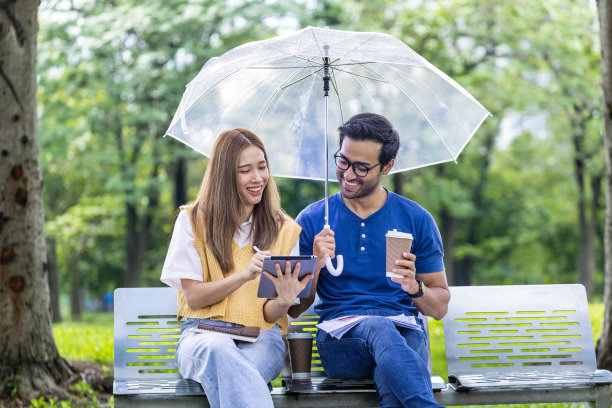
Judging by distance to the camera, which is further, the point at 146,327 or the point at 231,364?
the point at 146,327

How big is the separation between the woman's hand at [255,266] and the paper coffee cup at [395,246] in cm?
55

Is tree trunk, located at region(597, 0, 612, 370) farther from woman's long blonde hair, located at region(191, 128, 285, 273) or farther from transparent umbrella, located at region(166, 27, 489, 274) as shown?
woman's long blonde hair, located at region(191, 128, 285, 273)

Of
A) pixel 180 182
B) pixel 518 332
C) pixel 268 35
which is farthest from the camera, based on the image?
pixel 180 182

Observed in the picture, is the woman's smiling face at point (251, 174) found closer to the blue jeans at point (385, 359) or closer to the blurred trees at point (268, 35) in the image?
the blue jeans at point (385, 359)

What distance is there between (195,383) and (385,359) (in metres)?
0.94

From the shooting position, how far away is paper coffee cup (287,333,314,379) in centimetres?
390

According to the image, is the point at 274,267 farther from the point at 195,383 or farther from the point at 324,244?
the point at 195,383

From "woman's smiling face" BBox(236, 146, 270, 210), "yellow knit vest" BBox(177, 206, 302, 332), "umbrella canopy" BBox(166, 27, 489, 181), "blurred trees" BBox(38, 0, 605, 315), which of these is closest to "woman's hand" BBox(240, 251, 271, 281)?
"yellow knit vest" BBox(177, 206, 302, 332)

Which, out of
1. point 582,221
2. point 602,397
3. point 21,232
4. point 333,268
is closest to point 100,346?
point 21,232

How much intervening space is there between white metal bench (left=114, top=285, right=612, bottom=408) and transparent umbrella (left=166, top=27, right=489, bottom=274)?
0.61m

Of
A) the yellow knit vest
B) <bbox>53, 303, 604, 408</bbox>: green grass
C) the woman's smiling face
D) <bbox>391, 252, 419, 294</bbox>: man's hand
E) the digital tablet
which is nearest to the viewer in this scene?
the digital tablet

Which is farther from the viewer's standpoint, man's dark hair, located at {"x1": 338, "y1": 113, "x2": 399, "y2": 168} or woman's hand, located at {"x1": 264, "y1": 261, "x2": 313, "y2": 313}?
man's dark hair, located at {"x1": 338, "y1": 113, "x2": 399, "y2": 168}

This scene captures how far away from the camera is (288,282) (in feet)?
11.5

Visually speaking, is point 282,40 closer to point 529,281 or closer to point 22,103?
point 22,103
